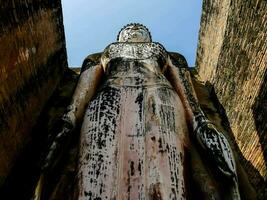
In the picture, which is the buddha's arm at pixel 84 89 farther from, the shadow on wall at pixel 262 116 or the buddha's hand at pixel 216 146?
the shadow on wall at pixel 262 116

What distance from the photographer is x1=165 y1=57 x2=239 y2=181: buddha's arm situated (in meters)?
3.18

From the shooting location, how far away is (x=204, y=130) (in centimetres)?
346

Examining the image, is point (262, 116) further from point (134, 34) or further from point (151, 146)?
point (134, 34)

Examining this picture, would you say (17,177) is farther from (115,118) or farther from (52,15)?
(52,15)

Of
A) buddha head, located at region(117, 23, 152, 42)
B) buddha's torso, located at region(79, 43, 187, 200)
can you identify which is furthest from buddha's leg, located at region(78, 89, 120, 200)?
buddha head, located at region(117, 23, 152, 42)

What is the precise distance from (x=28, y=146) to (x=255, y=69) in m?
2.32

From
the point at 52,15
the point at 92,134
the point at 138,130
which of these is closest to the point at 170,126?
the point at 138,130

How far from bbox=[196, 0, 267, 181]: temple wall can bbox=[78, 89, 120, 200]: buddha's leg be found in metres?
1.36

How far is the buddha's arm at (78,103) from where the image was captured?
3.28 metres

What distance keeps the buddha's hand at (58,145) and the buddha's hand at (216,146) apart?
1116mm

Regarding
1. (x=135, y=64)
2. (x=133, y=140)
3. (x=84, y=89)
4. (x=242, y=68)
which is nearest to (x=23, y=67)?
(x=84, y=89)

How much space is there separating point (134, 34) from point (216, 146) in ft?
8.08

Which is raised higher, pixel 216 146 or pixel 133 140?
pixel 133 140

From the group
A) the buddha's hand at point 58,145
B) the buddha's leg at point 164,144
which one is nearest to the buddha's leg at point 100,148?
the buddha's hand at point 58,145
